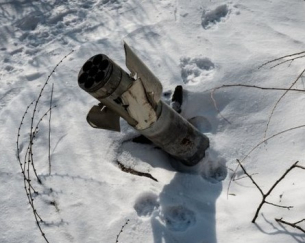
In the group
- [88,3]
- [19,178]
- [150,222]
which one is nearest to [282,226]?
[150,222]

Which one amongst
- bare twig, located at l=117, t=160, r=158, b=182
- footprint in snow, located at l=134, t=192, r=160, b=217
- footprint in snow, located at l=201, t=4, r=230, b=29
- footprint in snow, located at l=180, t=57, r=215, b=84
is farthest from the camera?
footprint in snow, located at l=201, t=4, r=230, b=29

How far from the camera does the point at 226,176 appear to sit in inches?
105

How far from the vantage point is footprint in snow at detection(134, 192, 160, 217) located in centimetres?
252

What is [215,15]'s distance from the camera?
337 centimetres

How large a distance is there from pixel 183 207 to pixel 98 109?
0.74 meters

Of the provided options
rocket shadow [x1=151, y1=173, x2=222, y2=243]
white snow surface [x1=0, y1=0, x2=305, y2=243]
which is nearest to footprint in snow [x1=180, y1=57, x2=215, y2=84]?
white snow surface [x1=0, y1=0, x2=305, y2=243]

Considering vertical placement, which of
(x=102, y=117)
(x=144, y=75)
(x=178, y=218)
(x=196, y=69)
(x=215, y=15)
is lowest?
(x=178, y=218)

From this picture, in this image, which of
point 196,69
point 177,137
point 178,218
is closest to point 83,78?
point 177,137

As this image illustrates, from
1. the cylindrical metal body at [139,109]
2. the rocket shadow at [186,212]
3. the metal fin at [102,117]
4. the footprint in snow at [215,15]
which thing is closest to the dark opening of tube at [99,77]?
the cylindrical metal body at [139,109]

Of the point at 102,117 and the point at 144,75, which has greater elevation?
the point at 144,75

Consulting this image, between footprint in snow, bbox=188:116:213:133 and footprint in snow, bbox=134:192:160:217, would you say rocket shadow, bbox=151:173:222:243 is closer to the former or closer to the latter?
footprint in snow, bbox=134:192:160:217

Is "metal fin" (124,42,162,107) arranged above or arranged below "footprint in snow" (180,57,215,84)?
above

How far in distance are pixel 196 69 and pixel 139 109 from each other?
995 mm

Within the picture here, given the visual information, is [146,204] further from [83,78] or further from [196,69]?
[196,69]
